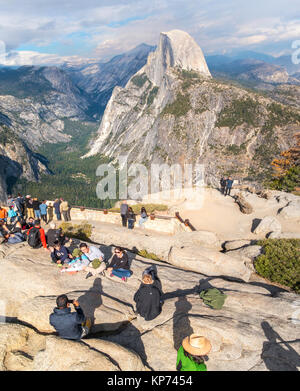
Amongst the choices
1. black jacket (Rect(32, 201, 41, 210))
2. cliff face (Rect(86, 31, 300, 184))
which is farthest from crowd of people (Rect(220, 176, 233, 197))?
cliff face (Rect(86, 31, 300, 184))

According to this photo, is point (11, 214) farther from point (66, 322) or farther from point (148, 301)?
point (148, 301)

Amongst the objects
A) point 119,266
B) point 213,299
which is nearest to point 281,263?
point 213,299

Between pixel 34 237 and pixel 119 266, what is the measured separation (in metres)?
5.31

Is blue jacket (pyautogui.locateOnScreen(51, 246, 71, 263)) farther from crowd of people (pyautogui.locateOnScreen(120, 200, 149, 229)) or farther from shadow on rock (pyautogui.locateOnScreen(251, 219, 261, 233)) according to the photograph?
shadow on rock (pyautogui.locateOnScreen(251, 219, 261, 233))

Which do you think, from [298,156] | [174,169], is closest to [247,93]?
[174,169]

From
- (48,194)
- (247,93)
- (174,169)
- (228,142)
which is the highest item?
(247,93)

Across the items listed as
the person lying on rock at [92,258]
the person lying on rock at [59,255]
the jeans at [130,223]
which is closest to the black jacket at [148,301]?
the person lying on rock at [92,258]

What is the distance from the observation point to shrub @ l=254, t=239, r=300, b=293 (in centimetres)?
1396

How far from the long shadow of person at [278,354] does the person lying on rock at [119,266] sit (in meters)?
6.57

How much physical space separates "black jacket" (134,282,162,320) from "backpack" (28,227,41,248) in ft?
24.5

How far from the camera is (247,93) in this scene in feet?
511

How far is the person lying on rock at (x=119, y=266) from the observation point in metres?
12.0
